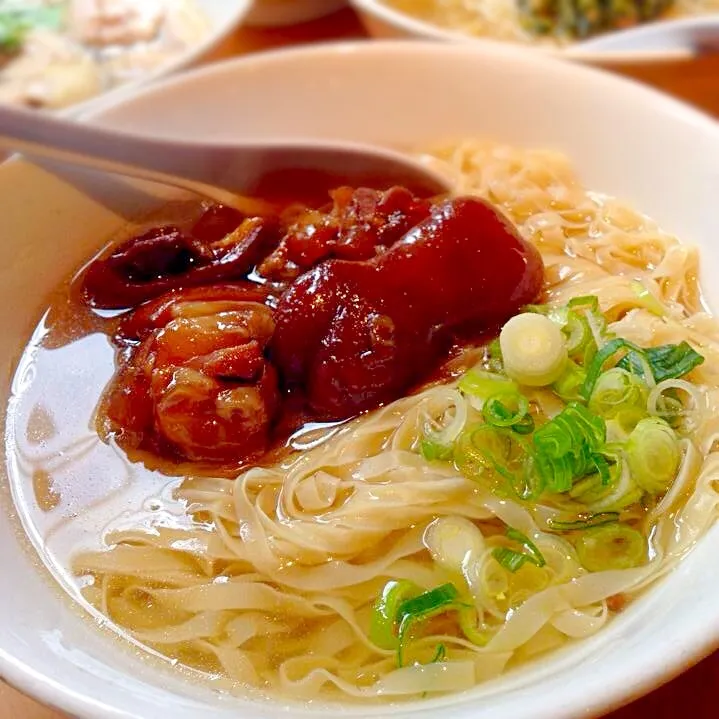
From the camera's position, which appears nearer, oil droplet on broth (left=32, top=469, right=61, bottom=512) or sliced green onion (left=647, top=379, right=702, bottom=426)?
sliced green onion (left=647, top=379, right=702, bottom=426)

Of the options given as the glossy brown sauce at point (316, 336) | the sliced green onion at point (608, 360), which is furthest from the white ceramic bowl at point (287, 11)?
the sliced green onion at point (608, 360)

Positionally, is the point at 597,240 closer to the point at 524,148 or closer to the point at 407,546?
the point at 524,148

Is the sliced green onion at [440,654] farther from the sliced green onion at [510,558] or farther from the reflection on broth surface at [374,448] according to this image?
the sliced green onion at [510,558]

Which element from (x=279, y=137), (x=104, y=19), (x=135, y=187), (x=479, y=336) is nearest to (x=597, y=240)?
(x=479, y=336)

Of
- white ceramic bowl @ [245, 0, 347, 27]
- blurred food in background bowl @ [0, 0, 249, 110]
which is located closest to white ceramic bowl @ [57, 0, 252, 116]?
blurred food in background bowl @ [0, 0, 249, 110]

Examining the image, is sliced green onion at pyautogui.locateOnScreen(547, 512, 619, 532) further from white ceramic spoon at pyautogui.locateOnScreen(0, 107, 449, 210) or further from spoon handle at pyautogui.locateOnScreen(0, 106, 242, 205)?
spoon handle at pyautogui.locateOnScreen(0, 106, 242, 205)

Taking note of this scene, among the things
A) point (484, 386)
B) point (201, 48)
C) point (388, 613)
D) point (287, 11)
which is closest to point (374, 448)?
point (484, 386)
